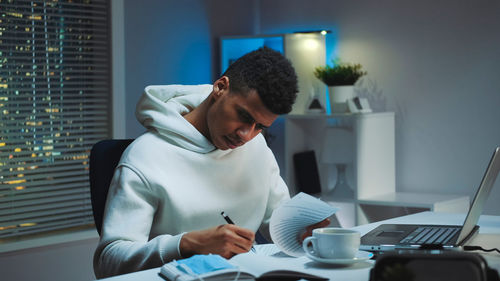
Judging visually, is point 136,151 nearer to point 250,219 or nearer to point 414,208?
point 250,219

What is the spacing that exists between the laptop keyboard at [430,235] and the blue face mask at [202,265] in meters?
0.55

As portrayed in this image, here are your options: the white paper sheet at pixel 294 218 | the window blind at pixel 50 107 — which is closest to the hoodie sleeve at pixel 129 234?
the white paper sheet at pixel 294 218

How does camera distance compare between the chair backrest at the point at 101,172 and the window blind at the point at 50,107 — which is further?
the window blind at the point at 50,107

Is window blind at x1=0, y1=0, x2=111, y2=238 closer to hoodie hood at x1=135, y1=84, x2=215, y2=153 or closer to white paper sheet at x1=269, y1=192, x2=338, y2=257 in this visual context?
hoodie hood at x1=135, y1=84, x2=215, y2=153

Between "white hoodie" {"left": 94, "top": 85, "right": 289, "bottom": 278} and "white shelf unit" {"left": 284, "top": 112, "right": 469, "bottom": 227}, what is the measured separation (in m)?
1.43

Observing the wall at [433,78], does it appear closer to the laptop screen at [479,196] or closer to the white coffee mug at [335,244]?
the laptop screen at [479,196]

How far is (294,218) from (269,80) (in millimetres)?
380

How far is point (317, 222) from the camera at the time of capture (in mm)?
1624

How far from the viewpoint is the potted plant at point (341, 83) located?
362 cm

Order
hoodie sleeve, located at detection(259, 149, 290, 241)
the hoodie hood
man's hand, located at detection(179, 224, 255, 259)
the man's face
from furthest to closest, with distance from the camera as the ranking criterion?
hoodie sleeve, located at detection(259, 149, 290, 241), the hoodie hood, the man's face, man's hand, located at detection(179, 224, 255, 259)

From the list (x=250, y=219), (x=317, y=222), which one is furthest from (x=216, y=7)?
(x=317, y=222)

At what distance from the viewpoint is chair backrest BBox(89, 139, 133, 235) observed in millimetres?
1837

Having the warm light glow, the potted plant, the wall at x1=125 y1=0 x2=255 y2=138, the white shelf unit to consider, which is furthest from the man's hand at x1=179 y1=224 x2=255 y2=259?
the warm light glow

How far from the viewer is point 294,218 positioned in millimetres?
1570
